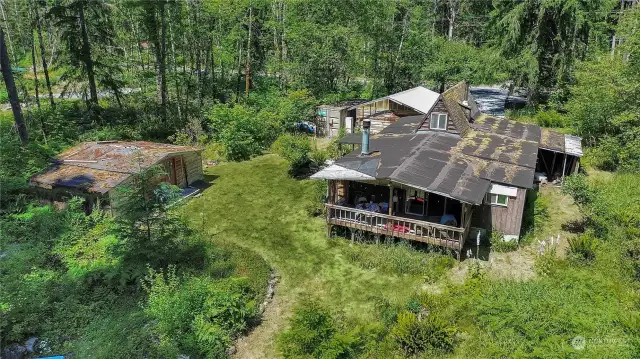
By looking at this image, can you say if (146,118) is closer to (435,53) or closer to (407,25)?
(407,25)

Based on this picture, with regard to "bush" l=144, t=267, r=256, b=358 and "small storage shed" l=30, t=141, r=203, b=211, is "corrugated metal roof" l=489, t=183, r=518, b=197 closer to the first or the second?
"bush" l=144, t=267, r=256, b=358

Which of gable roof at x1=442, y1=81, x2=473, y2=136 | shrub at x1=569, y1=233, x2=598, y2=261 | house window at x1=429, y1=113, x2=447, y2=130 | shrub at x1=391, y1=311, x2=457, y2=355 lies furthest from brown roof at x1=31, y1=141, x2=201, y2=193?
shrub at x1=569, y1=233, x2=598, y2=261

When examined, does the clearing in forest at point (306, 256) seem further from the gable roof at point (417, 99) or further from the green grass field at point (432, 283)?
the gable roof at point (417, 99)

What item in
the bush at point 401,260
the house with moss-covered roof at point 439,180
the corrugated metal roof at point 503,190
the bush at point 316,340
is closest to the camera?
the bush at point 316,340

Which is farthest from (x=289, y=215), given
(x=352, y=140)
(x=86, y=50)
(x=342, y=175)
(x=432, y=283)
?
(x=86, y=50)

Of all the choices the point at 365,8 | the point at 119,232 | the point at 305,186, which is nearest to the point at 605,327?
the point at 119,232

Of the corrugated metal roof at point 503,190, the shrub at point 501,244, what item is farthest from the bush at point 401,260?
the corrugated metal roof at point 503,190
